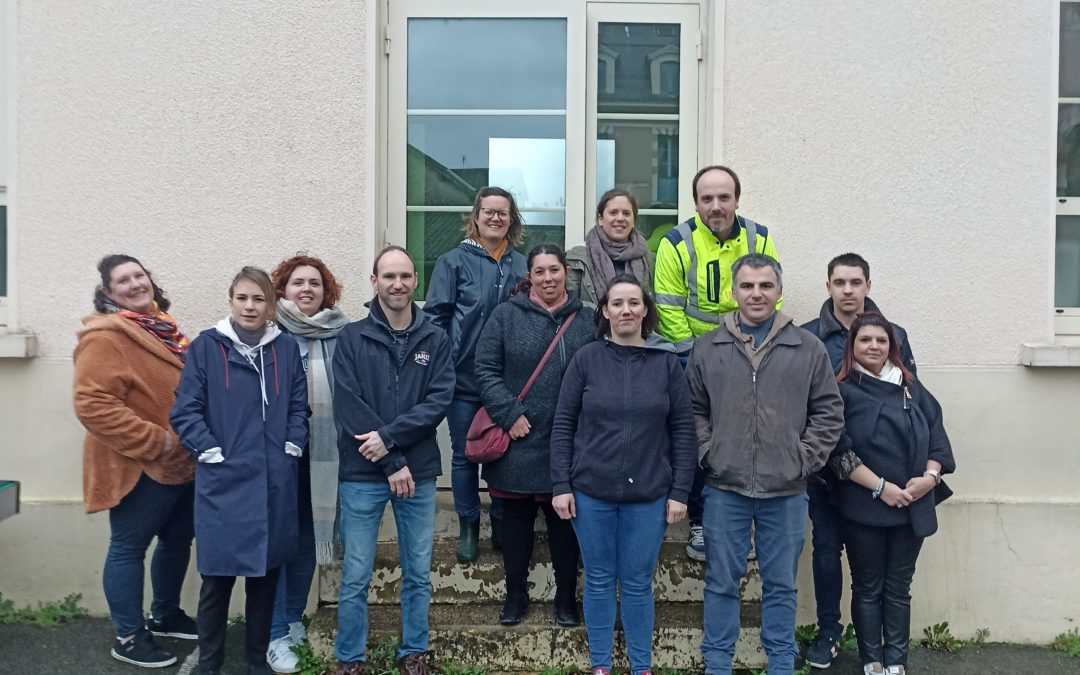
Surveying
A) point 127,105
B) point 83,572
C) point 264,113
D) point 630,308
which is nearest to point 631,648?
point 630,308

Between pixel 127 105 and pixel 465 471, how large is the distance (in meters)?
2.65

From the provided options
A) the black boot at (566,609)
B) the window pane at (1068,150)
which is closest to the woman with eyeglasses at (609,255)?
the black boot at (566,609)

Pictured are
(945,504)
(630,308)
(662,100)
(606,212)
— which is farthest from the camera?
(662,100)

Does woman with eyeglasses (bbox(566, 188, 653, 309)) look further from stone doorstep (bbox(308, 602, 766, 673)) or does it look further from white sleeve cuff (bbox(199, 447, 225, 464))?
white sleeve cuff (bbox(199, 447, 225, 464))

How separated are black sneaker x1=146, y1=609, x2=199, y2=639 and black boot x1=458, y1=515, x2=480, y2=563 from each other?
131 cm

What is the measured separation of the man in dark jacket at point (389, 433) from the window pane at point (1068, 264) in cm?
348

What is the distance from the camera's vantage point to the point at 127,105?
4.70 meters

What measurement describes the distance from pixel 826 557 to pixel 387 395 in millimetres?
2107

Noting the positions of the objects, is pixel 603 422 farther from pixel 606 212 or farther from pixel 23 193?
pixel 23 193

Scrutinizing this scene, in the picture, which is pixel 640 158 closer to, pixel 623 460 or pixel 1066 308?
pixel 623 460

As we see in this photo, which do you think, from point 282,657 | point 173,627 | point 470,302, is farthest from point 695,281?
point 173,627

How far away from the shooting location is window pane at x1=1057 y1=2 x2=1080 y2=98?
4.83m

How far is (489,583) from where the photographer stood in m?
4.20

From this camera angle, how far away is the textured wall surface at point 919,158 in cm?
466
